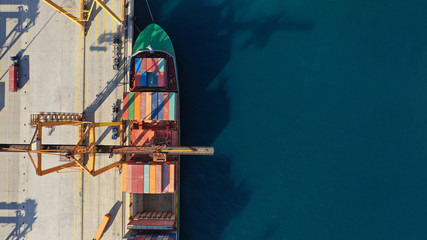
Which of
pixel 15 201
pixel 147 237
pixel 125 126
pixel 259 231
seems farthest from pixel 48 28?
pixel 259 231

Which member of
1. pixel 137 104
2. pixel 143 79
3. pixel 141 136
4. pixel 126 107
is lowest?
pixel 141 136

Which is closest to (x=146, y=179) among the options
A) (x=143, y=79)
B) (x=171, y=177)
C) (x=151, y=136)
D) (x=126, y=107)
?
(x=171, y=177)

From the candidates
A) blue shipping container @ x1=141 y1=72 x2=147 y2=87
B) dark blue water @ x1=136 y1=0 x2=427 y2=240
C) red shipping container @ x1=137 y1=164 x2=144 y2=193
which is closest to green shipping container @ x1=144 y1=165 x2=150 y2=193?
red shipping container @ x1=137 y1=164 x2=144 y2=193

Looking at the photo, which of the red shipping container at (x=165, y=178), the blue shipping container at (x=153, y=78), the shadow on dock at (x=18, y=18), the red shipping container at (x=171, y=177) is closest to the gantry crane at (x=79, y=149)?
the red shipping container at (x=165, y=178)

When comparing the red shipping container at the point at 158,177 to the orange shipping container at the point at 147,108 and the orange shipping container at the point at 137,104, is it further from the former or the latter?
the orange shipping container at the point at 137,104

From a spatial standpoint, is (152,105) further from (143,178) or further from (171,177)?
(171,177)

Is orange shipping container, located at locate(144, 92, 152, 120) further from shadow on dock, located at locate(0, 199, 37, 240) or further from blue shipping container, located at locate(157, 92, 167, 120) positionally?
shadow on dock, located at locate(0, 199, 37, 240)
